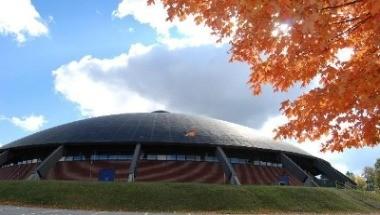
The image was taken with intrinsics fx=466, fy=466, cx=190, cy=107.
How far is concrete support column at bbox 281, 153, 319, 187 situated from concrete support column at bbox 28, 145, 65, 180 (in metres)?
22.0

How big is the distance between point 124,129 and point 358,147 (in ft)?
120

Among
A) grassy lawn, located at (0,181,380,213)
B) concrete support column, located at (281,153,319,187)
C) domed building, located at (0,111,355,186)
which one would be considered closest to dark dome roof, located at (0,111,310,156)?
domed building, located at (0,111,355,186)

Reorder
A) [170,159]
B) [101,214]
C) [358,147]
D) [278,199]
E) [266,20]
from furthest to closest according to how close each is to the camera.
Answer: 1. [170,159]
2. [278,199]
3. [101,214]
4. [358,147]
5. [266,20]

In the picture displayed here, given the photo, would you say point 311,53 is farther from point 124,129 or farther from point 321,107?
point 124,129

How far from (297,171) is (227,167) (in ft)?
28.9

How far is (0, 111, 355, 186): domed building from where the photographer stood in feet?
142

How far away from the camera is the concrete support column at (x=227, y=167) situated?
3753 cm

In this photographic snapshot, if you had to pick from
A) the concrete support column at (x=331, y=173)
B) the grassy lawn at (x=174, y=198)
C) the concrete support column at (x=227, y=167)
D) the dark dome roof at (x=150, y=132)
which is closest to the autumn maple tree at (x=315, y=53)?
the grassy lawn at (x=174, y=198)

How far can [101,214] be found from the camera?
24.5 metres

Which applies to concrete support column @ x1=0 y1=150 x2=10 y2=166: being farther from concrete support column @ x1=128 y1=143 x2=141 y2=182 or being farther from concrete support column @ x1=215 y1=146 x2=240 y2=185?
concrete support column @ x1=215 y1=146 x2=240 y2=185

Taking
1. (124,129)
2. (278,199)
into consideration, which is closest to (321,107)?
(278,199)

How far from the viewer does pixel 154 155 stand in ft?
146

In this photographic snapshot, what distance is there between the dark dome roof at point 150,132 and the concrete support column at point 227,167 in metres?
1.42

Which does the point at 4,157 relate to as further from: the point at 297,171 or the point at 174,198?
the point at 297,171
